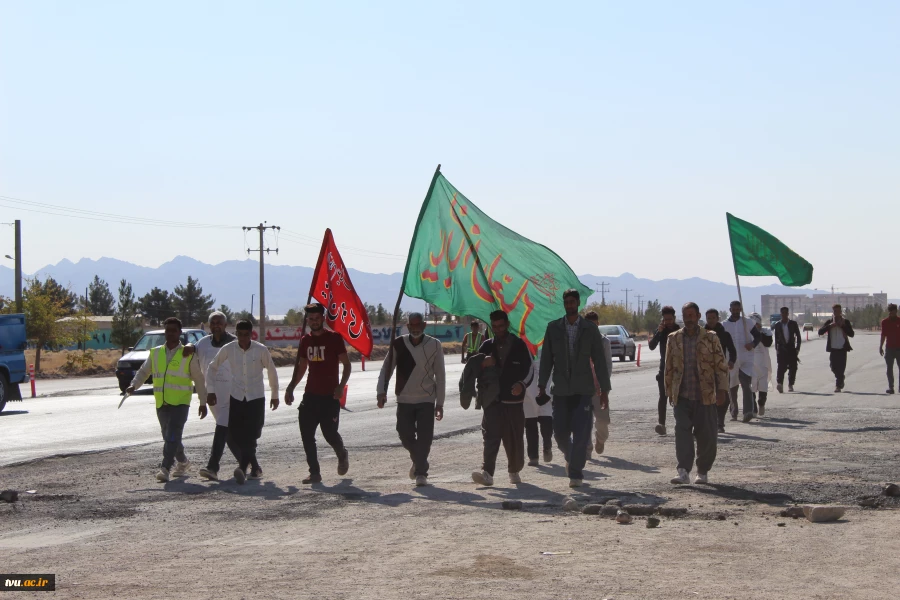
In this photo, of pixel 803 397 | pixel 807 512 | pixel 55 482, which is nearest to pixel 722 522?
pixel 807 512

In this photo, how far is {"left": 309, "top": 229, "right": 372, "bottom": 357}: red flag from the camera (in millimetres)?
12773

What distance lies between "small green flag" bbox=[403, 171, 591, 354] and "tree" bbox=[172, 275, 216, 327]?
348 feet

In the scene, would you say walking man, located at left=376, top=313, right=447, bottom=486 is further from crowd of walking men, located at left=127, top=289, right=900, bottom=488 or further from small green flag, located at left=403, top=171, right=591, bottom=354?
small green flag, located at left=403, top=171, right=591, bottom=354

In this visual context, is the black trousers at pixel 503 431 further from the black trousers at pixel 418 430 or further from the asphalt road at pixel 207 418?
the asphalt road at pixel 207 418

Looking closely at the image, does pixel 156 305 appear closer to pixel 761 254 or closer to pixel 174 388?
pixel 761 254

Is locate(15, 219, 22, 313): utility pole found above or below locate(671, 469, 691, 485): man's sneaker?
above

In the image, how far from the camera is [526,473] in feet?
39.4

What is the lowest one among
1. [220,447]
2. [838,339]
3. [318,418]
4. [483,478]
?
[483,478]

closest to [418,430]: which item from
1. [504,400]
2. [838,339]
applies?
[504,400]

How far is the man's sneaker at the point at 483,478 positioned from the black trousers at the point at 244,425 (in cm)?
247

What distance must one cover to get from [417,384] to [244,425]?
2.09m

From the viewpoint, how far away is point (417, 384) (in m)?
11.1

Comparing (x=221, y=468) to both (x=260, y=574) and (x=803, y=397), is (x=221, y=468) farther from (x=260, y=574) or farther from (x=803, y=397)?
(x=803, y=397)

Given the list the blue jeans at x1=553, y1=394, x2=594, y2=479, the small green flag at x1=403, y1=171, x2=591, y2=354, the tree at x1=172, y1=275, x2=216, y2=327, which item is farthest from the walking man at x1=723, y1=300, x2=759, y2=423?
the tree at x1=172, y1=275, x2=216, y2=327
